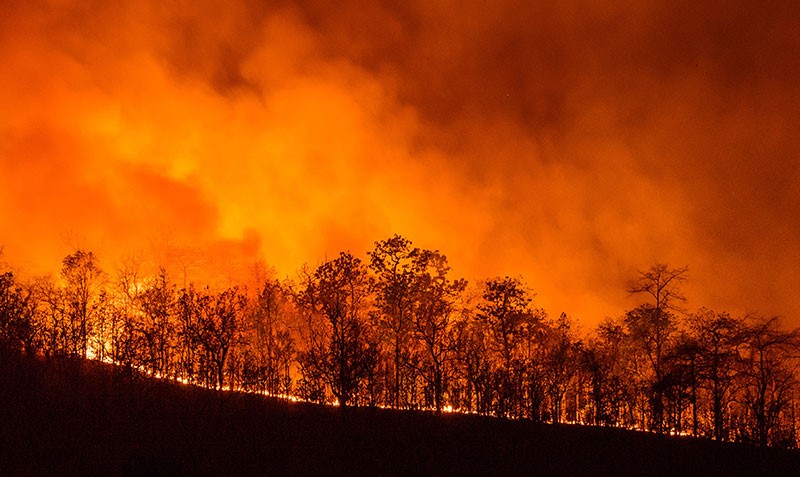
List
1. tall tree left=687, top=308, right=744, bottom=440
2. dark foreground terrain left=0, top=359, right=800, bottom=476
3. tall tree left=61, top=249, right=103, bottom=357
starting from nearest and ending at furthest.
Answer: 1. dark foreground terrain left=0, top=359, right=800, bottom=476
2. tall tree left=687, top=308, right=744, bottom=440
3. tall tree left=61, top=249, right=103, bottom=357

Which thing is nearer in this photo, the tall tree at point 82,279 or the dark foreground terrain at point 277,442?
the dark foreground terrain at point 277,442

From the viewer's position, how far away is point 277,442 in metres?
22.3

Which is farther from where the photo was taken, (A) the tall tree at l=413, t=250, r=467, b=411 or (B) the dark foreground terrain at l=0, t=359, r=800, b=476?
(A) the tall tree at l=413, t=250, r=467, b=411

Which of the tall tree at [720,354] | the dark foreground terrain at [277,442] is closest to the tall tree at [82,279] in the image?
the dark foreground terrain at [277,442]

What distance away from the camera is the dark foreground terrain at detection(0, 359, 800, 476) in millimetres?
18156

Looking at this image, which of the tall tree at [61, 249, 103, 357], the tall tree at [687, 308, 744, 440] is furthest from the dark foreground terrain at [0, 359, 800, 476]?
the tall tree at [61, 249, 103, 357]

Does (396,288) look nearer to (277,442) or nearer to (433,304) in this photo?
(433,304)

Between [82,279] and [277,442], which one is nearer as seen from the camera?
[277,442]

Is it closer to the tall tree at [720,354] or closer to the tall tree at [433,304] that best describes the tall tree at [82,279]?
the tall tree at [433,304]

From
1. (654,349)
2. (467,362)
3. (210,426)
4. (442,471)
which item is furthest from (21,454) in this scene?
(654,349)

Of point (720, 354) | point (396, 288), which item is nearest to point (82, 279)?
point (396, 288)

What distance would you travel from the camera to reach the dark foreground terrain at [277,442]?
59.6 ft

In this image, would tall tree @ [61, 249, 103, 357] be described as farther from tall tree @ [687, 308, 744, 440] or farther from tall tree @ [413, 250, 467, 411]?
tall tree @ [687, 308, 744, 440]

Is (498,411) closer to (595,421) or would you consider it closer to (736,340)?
(595,421)
